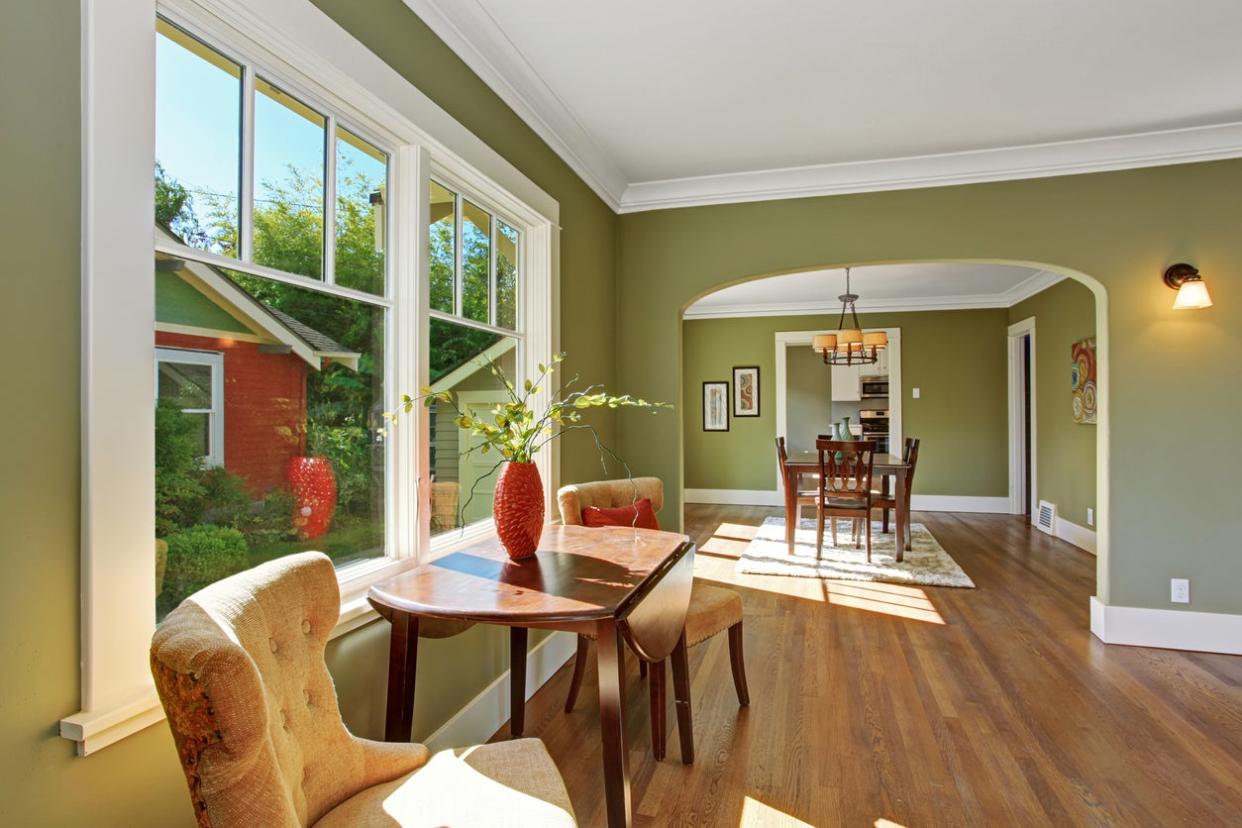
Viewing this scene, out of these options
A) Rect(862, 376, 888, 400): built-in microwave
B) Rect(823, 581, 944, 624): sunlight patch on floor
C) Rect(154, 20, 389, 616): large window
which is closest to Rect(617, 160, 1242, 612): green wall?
Rect(823, 581, 944, 624): sunlight patch on floor

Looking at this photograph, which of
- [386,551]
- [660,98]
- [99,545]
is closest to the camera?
[99,545]

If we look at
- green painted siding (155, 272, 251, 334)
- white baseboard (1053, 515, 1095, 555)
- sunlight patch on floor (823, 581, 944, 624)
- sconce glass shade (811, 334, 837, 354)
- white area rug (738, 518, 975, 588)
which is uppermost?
sconce glass shade (811, 334, 837, 354)

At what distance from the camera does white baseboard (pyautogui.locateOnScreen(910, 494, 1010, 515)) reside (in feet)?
22.7

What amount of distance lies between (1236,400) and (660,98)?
3061 mm

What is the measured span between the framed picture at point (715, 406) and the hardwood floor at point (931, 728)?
4219 mm

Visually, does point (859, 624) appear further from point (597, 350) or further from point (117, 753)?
point (117, 753)

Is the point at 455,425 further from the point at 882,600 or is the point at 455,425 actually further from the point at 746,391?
the point at 746,391

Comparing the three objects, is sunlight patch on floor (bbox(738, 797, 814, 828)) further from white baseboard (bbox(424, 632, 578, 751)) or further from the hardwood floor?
white baseboard (bbox(424, 632, 578, 751))

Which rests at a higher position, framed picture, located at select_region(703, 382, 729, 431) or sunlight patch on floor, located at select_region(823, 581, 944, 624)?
framed picture, located at select_region(703, 382, 729, 431)

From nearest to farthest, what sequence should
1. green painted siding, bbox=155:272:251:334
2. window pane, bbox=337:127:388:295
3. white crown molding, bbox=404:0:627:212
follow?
green painted siding, bbox=155:272:251:334 → window pane, bbox=337:127:388:295 → white crown molding, bbox=404:0:627:212

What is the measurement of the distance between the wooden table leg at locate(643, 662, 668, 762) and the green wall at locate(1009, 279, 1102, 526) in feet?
15.0

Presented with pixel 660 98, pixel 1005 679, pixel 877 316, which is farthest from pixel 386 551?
pixel 877 316

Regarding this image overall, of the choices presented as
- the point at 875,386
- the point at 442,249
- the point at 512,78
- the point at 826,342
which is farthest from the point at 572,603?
the point at 875,386

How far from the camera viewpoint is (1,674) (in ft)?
3.00
